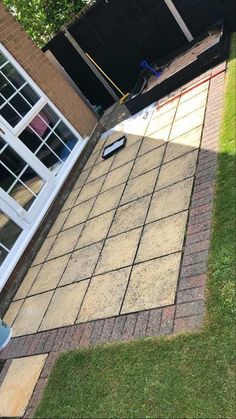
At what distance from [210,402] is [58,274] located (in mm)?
3335

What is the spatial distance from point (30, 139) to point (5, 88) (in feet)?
3.33

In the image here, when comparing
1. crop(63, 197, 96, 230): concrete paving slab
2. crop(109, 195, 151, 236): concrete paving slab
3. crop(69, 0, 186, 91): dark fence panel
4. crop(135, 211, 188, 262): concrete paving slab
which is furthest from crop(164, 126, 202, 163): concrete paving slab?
crop(69, 0, 186, 91): dark fence panel

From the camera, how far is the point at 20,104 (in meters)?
7.54

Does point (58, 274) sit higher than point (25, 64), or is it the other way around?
point (25, 64)

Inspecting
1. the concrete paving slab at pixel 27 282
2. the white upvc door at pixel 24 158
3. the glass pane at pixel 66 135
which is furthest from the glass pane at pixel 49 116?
the concrete paving slab at pixel 27 282

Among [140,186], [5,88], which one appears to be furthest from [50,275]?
[5,88]

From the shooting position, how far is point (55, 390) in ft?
13.7

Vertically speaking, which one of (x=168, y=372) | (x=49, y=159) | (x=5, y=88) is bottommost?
(x=168, y=372)

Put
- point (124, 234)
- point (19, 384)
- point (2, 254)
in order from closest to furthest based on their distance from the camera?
point (19, 384), point (124, 234), point (2, 254)

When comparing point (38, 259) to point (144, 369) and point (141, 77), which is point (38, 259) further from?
point (141, 77)

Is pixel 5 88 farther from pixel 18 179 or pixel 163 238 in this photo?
pixel 163 238

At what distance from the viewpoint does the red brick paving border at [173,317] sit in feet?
12.9

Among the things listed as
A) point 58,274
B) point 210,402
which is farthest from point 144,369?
Answer: point 58,274

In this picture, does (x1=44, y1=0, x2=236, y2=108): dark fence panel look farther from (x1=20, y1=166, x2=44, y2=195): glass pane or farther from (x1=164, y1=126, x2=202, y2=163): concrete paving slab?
(x1=20, y1=166, x2=44, y2=195): glass pane
